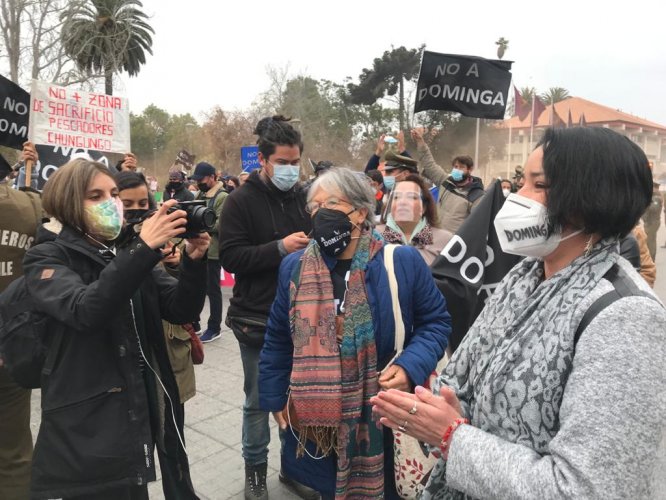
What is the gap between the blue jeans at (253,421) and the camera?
3.08 metres

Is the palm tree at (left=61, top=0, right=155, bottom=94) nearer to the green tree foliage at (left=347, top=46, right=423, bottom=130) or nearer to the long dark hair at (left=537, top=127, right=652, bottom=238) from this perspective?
the green tree foliage at (left=347, top=46, right=423, bottom=130)

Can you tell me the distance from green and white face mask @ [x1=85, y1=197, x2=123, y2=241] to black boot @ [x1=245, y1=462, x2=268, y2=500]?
66.9 inches

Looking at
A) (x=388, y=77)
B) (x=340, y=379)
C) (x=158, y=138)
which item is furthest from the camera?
(x=158, y=138)

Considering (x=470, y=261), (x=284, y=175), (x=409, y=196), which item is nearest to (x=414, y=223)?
(x=409, y=196)

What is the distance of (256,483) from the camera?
10.2ft

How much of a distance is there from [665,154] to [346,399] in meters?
76.1

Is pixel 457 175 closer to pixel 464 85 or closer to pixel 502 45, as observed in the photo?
pixel 464 85

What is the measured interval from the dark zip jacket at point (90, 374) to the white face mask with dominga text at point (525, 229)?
128cm

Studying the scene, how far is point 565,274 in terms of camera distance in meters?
1.33

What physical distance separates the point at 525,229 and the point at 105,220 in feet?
5.60

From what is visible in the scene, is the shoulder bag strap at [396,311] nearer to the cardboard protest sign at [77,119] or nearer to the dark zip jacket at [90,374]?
the dark zip jacket at [90,374]

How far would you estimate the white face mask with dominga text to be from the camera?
1.37m

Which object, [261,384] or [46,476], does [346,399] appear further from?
[46,476]

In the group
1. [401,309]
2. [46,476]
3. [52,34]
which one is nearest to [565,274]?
[401,309]
